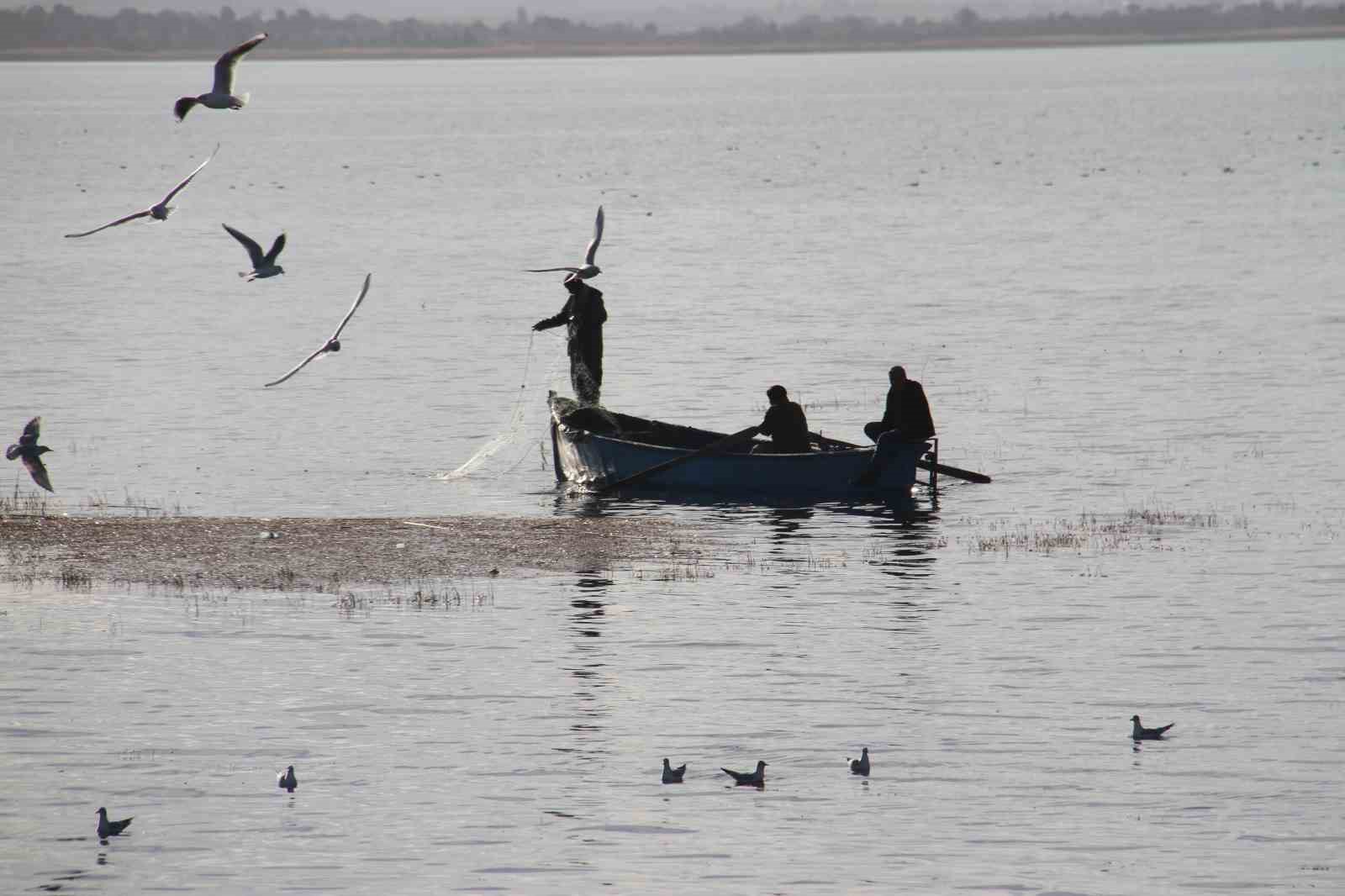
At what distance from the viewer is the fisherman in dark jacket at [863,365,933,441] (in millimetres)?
29141

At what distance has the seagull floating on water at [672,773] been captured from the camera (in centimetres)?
1716

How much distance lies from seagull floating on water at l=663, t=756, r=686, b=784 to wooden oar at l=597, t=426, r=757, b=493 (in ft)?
41.0

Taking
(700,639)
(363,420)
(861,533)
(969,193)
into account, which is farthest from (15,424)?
(969,193)

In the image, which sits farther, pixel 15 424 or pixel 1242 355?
pixel 1242 355

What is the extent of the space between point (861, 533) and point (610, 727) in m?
9.45

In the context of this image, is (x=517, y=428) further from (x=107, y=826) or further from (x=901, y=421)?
(x=107, y=826)

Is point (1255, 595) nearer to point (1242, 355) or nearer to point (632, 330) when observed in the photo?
point (1242, 355)

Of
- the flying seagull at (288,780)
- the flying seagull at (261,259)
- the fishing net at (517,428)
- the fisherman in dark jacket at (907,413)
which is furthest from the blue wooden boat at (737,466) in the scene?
the flying seagull at (288,780)

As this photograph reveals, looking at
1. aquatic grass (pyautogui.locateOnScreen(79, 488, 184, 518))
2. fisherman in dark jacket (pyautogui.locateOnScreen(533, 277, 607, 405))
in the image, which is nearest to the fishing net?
fisherman in dark jacket (pyautogui.locateOnScreen(533, 277, 607, 405))

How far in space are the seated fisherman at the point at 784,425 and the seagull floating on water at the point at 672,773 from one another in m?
13.0

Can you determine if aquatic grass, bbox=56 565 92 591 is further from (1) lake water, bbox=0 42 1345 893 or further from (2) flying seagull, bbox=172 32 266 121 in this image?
(2) flying seagull, bbox=172 32 266 121

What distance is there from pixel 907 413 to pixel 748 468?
2.41m

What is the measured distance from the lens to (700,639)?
22.1m

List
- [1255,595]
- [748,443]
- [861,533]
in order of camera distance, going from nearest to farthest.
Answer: [1255,595], [861,533], [748,443]
